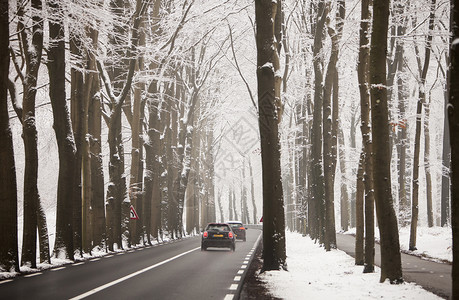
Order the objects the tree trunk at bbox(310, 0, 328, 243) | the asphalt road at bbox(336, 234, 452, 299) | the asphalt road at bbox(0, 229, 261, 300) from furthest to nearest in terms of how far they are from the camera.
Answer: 1. the tree trunk at bbox(310, 0, 328, 243)
2. the asphalt road at bbox(336, 234, 452, 299)
3. the asphalt road at bbox(0, 229, 261, 300)

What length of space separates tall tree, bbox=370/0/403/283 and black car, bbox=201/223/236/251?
1520 cm

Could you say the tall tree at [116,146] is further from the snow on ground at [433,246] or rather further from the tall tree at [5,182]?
the snow on ground at [433,246]

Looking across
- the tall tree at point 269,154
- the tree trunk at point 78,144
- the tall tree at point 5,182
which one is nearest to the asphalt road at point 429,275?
the tall tree at point 269,154

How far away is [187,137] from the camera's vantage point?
37.5 meters

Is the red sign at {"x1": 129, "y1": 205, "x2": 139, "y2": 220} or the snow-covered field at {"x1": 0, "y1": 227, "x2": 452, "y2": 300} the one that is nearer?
the snow-covered field at {"x1": 0, "y1": 227, "x2": 452, "y2": 300}

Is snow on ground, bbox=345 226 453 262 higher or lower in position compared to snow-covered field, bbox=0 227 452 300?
lower

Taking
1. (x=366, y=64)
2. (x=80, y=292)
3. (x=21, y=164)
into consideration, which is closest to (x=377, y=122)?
(x=366, y=64)

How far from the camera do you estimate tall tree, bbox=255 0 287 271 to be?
12.7 meters

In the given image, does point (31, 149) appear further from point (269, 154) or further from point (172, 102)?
point (172, 102)

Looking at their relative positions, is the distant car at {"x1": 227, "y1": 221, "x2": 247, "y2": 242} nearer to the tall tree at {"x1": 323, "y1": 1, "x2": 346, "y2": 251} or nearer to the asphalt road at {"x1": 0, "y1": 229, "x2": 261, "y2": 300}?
the tall tree at {"x1": 323, "y1": 1, "x2": 346, "y2": 251}

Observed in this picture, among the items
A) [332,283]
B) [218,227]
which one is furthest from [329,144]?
[332,283]

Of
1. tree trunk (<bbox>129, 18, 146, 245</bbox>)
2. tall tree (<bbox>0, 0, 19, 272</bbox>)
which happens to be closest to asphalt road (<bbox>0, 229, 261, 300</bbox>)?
→ tall tree (<bbox>0, 0, 19, 272</bbox>)

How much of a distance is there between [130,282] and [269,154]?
15.3 ft

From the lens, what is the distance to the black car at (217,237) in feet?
81.8
